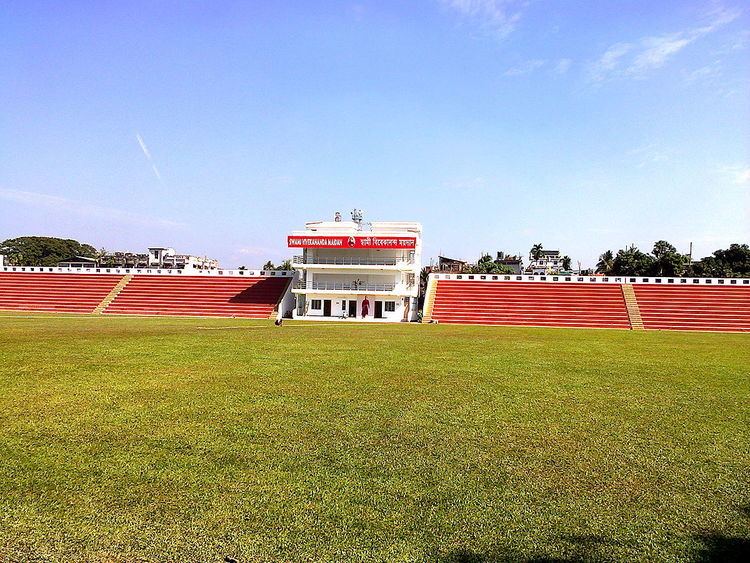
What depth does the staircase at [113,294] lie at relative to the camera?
39.5 meters

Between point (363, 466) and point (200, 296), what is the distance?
39427 millimetres

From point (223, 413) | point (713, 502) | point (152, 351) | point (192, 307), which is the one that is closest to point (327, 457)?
point (223, 413)

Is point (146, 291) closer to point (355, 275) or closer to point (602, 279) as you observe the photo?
point (355, 275)

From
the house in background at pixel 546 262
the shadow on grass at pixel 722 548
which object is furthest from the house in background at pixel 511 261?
the shadow on grass at pixel 722 548

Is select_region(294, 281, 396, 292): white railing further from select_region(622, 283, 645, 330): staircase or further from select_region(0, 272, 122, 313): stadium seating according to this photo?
select_region(622, 283, 645, 330): staircase

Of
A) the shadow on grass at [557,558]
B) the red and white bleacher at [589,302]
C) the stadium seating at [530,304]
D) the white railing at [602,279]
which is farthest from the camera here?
the white railing at [602,279]

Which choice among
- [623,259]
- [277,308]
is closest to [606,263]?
[623,259]

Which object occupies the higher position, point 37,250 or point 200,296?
point 37,250

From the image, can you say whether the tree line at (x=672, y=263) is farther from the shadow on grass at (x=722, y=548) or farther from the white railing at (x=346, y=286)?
the shadow on grass at (x=722, y=548)

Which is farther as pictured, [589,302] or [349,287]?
[349,287]

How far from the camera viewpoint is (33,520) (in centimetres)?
421

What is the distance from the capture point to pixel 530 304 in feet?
128

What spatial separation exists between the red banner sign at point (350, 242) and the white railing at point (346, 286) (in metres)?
3.45

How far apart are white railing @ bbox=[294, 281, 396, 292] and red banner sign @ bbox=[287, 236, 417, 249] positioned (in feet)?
11.3
